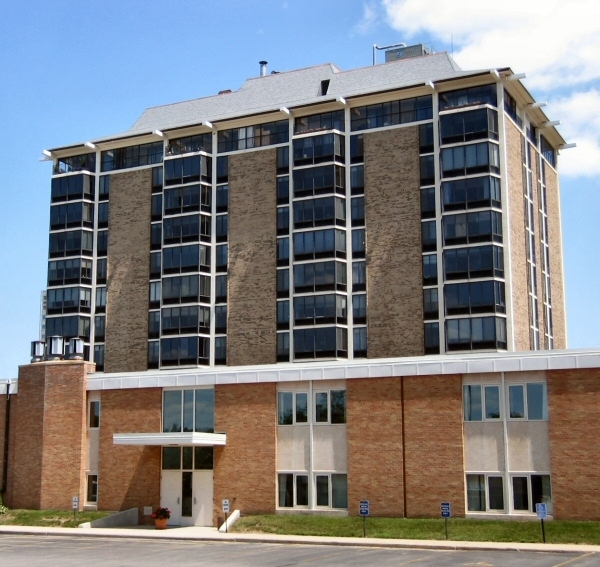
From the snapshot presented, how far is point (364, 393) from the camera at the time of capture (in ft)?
146

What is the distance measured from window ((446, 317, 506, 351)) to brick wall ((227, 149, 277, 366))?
52.3 ft

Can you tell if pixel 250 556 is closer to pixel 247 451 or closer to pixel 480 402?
pixel 247 451

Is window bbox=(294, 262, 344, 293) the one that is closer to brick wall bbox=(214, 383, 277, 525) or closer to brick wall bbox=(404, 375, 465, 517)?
brick wall bbox=(214, 383, 277, 525)

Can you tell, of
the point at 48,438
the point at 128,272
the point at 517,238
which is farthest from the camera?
the point at 128,272

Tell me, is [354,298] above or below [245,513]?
above

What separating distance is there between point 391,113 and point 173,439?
44598 millimetres

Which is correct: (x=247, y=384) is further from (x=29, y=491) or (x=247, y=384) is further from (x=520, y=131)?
(x=520, y=131)

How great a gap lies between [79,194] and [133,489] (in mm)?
50056

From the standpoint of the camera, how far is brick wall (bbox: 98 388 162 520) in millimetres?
48812

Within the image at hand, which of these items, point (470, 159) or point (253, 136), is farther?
point (253, 136)

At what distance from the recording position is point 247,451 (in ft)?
153

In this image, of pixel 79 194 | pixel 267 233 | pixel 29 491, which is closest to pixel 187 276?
pixel 267 233

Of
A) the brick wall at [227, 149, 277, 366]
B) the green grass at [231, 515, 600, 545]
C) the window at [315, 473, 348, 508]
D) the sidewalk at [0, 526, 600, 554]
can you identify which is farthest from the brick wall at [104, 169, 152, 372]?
the green grass at [231, 515, 600, 545]

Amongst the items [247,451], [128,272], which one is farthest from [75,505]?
[128,272]
